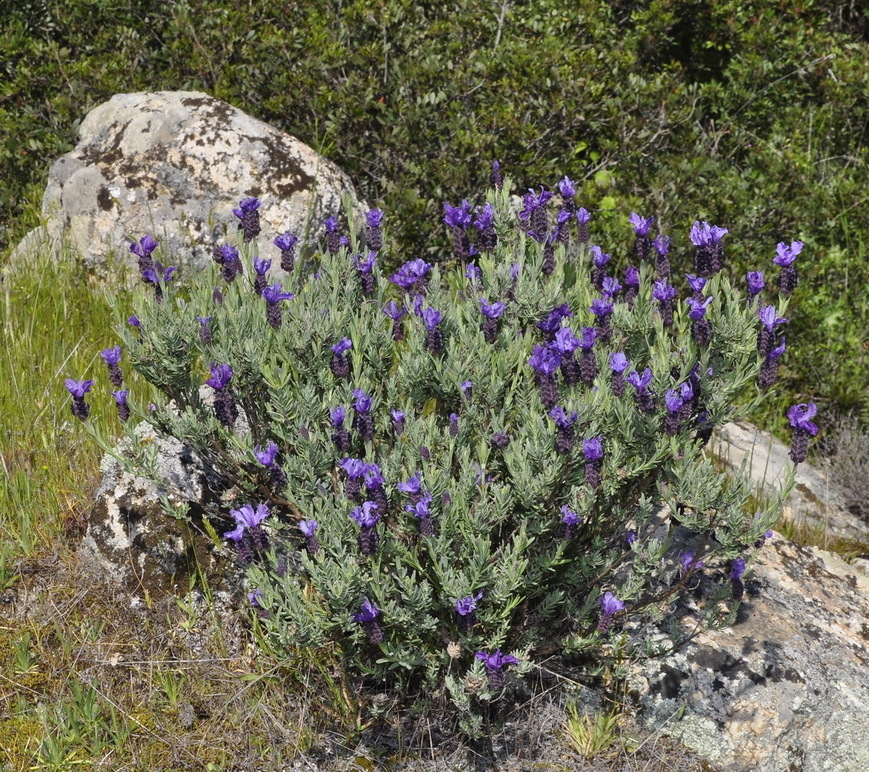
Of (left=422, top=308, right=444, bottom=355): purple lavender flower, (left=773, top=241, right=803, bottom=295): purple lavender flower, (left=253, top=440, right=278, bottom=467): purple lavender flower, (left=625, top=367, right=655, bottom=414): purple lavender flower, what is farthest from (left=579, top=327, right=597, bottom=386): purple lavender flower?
(left=253, top=440, right=278, bottom=467): purple lavender flower

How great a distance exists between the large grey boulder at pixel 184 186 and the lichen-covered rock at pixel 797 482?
2.28 metres

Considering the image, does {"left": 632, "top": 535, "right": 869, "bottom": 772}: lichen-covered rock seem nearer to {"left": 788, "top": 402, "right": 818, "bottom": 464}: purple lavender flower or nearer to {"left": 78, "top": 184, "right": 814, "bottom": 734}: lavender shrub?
{"left": 78, "top": 184, "right": 814, "bottom": 734}: lavender shrub

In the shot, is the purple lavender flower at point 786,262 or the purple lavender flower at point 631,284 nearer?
the purple lavender flower at point 786,262

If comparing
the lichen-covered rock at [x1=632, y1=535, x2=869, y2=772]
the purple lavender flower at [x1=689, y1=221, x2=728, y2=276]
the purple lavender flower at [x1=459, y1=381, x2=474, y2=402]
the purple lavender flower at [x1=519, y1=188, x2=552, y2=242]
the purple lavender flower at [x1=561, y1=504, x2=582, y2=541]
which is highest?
the purple lavender flower at [x1=689, y1=221, x2=728, y2=276]

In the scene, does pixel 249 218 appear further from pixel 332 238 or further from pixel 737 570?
pixel 737 570

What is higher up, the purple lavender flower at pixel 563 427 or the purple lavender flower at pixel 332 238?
the purple lavender flower at pixel 332 238

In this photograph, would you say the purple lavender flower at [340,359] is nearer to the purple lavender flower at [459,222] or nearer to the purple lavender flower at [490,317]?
the purple lavender flower at [490,317]

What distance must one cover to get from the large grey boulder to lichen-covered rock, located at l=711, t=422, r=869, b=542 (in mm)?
2277

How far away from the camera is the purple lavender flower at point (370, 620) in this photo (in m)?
2.60

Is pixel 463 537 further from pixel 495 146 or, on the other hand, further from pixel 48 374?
pixel 495 146

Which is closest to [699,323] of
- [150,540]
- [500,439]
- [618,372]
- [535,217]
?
[618,372]

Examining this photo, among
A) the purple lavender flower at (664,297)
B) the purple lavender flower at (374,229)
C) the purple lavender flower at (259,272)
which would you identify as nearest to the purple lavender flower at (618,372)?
the purple lavender flower at (664,297)

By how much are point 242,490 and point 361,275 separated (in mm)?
860

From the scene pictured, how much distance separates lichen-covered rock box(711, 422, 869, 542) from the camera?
4.45 metres
